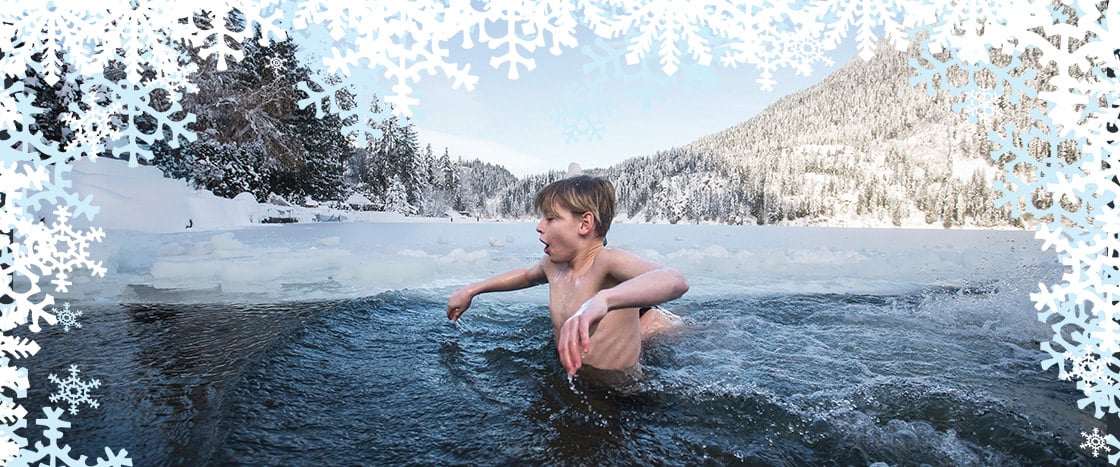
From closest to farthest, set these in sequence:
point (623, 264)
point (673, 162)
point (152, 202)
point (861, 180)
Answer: point (623, 264), point (152, 202), point (673, 162), point (861, 180)

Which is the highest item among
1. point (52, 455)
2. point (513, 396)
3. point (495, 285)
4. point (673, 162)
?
point (673, 162)

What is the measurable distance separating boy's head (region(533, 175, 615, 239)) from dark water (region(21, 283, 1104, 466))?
0.85 metres

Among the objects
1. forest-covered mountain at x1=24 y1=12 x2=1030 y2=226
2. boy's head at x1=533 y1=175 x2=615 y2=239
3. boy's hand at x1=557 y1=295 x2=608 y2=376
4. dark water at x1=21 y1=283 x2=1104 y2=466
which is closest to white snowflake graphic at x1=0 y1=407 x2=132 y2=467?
dark water at x1=21 y1=283 x2=1104 y2=466

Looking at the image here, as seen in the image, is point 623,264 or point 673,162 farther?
point 673,162

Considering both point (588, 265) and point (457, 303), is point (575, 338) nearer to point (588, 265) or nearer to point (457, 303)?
point (588, 265)

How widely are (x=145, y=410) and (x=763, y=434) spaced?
7.28ft

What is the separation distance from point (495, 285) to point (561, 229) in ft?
1.93

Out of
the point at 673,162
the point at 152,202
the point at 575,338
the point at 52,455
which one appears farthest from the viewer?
the point at 673,162

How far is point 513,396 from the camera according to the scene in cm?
198

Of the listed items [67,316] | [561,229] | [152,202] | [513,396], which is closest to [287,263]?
[152,202]

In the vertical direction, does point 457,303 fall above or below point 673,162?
below

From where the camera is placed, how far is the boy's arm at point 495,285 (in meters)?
2.48

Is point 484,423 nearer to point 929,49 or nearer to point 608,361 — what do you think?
point 608,361

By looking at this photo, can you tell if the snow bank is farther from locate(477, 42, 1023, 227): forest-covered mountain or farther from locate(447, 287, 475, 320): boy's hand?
locate(477, 42, 1023, 227): forest-covered mountain
